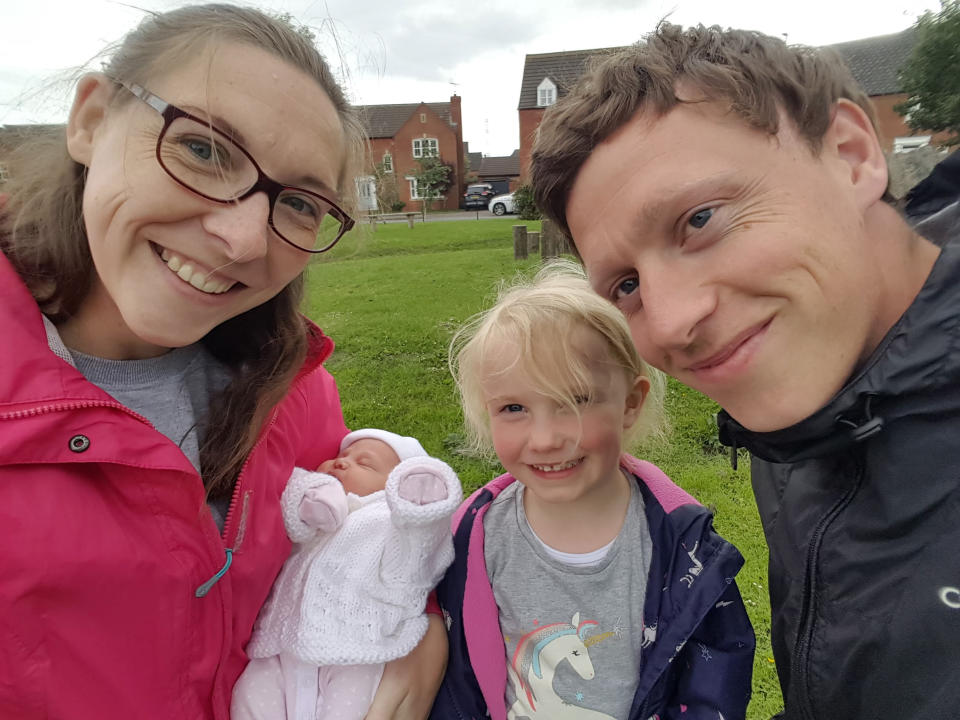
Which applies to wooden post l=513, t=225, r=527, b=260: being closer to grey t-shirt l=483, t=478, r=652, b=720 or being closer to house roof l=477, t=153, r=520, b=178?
grey t-shirt l=483, t=478, r=652, b=720

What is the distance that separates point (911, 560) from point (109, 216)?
1.91m

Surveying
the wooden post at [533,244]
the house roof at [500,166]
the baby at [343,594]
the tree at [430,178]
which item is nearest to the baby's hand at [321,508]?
the baby at [343,594]

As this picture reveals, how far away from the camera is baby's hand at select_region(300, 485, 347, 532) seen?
1904 mm

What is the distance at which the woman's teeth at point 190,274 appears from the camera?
1.40 meters

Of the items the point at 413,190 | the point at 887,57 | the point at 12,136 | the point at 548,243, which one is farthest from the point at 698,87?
the point at 413,190

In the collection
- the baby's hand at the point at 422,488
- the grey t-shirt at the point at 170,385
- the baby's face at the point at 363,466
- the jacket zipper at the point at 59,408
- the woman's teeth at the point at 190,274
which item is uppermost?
the woman's teeth at the point at 190,274

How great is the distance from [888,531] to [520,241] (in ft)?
38.6

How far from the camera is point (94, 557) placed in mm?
1271

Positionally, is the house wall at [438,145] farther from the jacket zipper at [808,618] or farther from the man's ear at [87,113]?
the jacket zipper at [808,618]

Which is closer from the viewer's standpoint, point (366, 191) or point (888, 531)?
point (888, 531)

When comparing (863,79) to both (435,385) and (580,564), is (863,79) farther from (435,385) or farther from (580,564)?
(435,385)

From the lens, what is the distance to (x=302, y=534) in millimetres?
1938

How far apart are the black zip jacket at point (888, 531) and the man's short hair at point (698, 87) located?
1.46 feet

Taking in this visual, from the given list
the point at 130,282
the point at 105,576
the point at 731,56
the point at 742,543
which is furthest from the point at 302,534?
the point at 742,543
